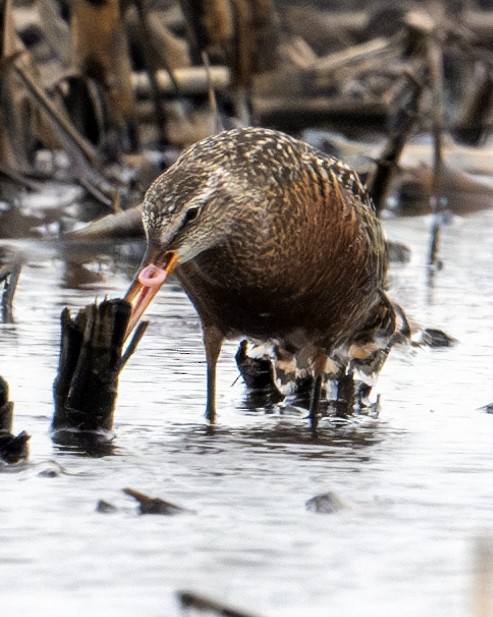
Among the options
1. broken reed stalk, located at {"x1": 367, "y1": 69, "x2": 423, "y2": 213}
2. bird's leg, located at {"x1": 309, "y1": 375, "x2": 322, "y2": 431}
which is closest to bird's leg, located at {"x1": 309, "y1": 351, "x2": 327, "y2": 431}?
bird's leg, located at {"x1": 309, "y1": 375, "x2": 322, "y2": 431}

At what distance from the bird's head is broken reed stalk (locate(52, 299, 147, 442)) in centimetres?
8

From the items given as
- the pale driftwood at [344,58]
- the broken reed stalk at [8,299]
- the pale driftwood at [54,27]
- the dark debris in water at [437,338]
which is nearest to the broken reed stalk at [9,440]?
the broken reed stalk at [8,299]

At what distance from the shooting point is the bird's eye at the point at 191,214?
214 inches

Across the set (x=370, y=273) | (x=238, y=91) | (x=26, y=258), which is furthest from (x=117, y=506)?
(x=238, y=91)

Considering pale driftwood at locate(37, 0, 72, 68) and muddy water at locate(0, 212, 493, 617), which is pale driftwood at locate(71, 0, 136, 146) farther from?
muddy water at locate(0, 212, 493, 617)

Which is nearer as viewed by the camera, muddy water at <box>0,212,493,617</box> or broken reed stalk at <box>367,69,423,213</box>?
muddy water at <box>0,212,493,617</box>

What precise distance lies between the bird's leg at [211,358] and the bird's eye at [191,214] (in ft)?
2.26

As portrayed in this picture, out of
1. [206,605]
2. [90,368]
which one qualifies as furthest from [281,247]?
[206,605]

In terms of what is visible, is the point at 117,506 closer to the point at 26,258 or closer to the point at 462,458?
the point at 462,458

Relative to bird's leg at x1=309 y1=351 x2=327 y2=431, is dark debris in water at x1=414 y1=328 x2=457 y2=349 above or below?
below

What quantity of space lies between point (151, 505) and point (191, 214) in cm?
124

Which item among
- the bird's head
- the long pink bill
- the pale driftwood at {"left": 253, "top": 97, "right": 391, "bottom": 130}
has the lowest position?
the pale driftwood at {"left": 253, "top": 97, "right": 391, "bottom": 130}

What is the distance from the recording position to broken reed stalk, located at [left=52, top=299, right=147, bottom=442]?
5.29 m

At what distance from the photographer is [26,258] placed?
695 cm
